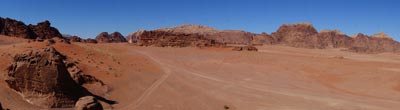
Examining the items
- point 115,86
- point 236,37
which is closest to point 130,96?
point 115,86

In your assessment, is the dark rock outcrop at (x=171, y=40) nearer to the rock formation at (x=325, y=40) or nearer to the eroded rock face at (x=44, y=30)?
the eroded rock face at (x=44, y=30)

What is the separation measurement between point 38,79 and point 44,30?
158ft

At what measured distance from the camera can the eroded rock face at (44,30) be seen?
5694 cm

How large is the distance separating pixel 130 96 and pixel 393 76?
54.1 ft

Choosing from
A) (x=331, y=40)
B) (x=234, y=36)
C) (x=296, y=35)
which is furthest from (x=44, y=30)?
(x=331, y=40)

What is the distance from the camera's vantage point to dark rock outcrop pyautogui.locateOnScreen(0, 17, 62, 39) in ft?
174

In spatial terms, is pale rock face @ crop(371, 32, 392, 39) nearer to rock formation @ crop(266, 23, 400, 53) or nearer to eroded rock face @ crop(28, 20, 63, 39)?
rock formation @ crop(266, 23, 400, 53)

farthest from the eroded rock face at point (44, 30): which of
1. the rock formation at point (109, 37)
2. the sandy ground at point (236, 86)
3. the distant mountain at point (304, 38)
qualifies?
the sandy ground at point (236, 86)

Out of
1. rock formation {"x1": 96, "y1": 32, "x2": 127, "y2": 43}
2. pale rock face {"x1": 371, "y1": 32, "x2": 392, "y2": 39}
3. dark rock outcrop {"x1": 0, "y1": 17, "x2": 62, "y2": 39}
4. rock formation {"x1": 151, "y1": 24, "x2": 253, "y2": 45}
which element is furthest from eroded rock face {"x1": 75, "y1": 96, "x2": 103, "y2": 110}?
pale rock face {"x1": 371, "y1": 32, "x2": 392, "y2": 39}

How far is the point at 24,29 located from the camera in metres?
53.9

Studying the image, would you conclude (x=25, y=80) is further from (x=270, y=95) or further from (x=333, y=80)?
(x=333, y=80)

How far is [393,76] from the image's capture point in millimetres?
24312

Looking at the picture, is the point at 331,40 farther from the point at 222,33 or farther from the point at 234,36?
the point at 222,33

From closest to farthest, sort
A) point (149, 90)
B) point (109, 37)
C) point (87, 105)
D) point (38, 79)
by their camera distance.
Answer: point (87, 105) → point (38, 79) → point (149, 90) → point (109, 37)
